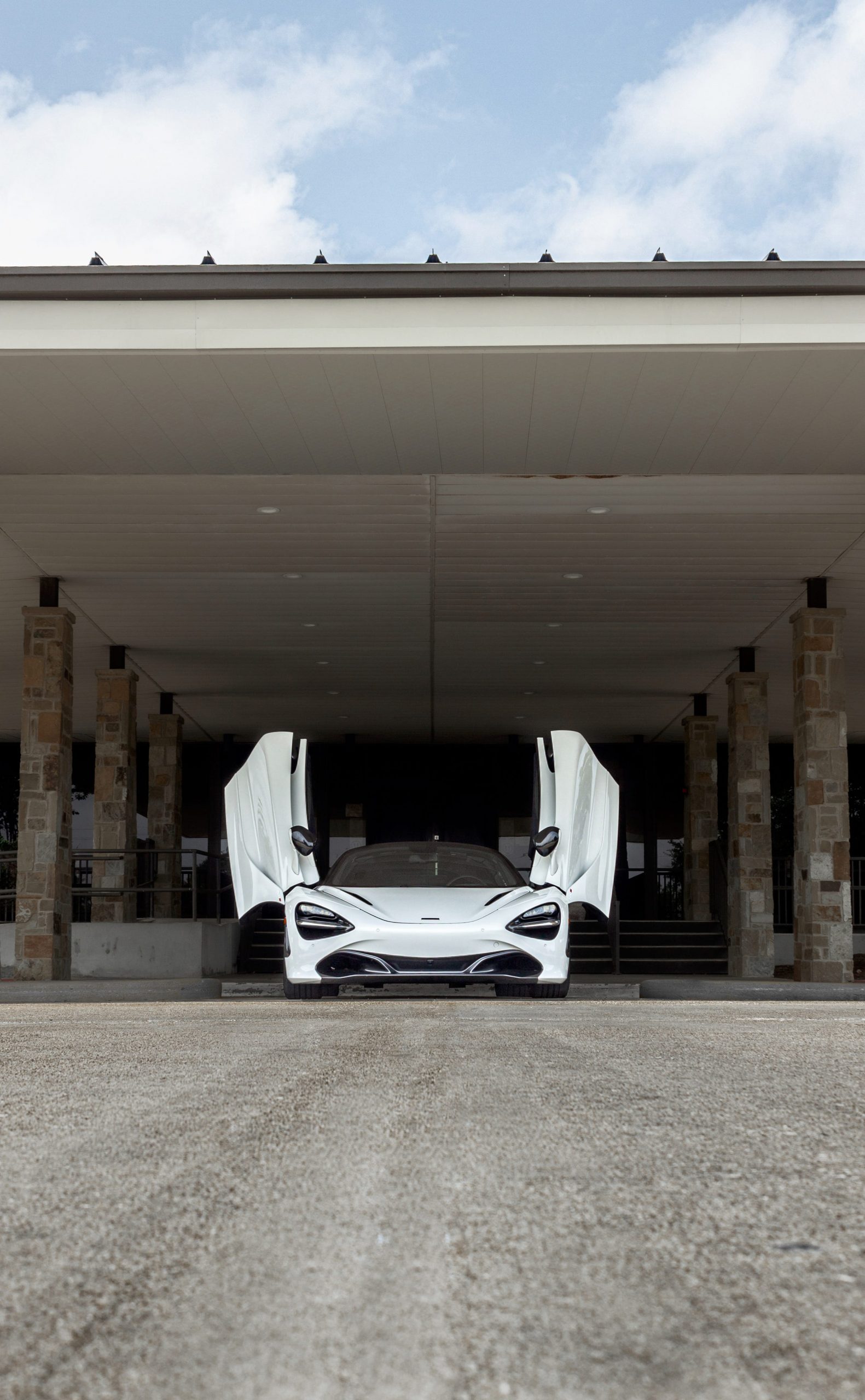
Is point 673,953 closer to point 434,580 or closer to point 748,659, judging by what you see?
point 748,659

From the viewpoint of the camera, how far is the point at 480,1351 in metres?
1.18

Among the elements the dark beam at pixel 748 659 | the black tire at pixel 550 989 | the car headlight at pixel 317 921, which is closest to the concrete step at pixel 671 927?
the dark beam at pixel 748 659

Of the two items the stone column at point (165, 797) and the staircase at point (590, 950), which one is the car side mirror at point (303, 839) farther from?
the stone column at point (165, 797)

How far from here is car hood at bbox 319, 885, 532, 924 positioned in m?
8.01

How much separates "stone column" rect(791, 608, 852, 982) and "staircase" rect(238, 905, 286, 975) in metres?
7.35

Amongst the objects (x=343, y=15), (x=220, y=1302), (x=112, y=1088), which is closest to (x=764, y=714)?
(x=343, y=15)

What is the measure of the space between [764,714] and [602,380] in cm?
1151

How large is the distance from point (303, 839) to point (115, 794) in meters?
12.1

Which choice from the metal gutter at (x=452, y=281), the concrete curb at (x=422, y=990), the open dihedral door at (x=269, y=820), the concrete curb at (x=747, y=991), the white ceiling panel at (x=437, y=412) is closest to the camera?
the open dihedral door at (x=269, y=820)

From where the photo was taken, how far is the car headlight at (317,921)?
26.5ft

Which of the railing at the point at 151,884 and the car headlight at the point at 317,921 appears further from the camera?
the railing at the point at 151,884

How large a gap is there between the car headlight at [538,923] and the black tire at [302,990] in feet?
4.39

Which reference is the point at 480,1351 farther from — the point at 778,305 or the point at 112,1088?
the point at 778,305

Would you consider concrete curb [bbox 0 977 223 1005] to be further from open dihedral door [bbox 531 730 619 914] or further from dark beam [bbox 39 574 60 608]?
dark beam [bbox 39 574 60 608]
